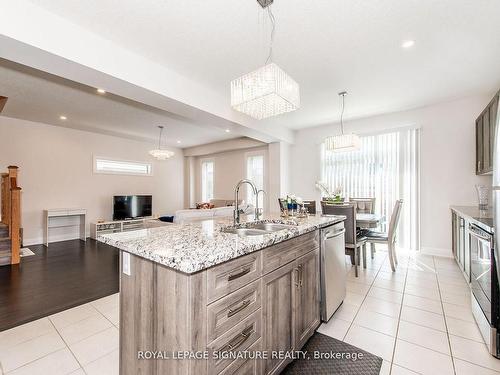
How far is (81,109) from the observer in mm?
4492

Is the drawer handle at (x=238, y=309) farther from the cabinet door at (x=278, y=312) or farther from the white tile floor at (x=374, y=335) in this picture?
the white tile floor at (x=374, y=335)

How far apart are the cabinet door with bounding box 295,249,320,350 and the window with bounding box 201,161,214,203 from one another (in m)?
6.53

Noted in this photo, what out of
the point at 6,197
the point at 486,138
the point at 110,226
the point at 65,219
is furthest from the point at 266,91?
the point at 65,219

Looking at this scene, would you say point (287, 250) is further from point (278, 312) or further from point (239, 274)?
point (239, 274)

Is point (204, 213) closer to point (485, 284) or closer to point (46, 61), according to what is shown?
point (46, 61)

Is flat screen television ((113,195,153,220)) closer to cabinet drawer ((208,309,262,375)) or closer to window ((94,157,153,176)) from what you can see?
window ((94,157,153,176))

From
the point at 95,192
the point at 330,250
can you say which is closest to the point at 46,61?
the point at 330,250

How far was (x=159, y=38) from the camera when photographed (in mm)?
2439

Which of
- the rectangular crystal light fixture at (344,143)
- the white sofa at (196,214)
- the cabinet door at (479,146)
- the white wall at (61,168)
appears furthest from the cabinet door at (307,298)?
the white wall at (61,168)

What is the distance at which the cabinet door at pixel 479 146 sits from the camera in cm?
356

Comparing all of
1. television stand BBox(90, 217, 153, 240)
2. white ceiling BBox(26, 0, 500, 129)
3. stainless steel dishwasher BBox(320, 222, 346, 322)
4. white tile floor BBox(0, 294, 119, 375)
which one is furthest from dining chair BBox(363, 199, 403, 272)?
television stand BBox(90, 217, 153, 240)

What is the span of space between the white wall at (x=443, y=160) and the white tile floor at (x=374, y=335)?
5.36 feet

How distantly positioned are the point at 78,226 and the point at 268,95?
20.7 feet

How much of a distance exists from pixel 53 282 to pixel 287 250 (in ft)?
11.0
